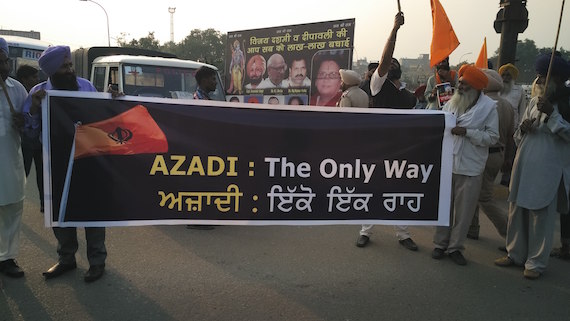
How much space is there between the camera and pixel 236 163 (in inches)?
131

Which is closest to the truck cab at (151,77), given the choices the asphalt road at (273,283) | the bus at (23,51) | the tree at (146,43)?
the asphalt road at (273,283)

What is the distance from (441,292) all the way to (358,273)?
2.27 ft

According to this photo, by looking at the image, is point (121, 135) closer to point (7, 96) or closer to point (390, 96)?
point (7, 96)

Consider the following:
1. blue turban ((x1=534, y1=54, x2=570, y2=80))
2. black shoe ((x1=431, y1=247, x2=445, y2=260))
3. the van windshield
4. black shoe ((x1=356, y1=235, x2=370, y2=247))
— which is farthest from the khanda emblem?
the van windshield

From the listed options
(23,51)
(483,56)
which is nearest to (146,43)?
(23,51)

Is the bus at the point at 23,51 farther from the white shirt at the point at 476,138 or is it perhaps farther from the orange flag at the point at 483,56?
the white shirt at the point at 476,138

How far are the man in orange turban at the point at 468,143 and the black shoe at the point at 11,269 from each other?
378 centimetres

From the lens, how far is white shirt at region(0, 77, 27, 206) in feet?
11.1

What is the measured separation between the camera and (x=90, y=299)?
10.4ft

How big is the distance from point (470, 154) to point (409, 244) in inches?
44.5

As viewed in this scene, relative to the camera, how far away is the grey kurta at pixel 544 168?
149 inches

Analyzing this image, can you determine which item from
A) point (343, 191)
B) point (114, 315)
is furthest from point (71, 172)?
point (343, 191)

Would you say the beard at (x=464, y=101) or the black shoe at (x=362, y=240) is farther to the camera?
the black shoe at (x=362, y=240)

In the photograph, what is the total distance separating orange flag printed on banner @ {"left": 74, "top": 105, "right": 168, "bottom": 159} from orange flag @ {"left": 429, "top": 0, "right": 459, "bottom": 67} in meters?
2.84
